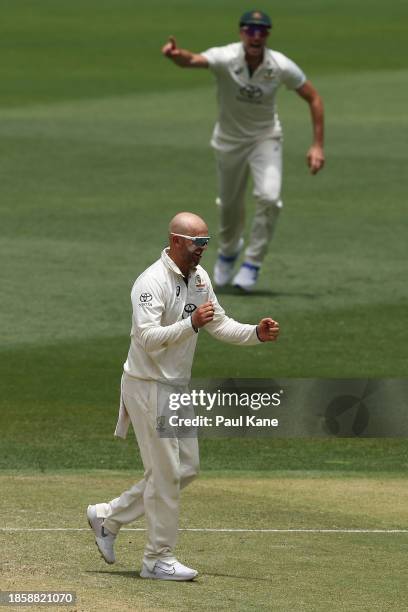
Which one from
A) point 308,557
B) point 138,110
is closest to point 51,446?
point 308,557

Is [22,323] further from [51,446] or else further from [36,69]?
[36,69]

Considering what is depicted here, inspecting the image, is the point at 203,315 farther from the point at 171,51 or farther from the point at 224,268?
the point at 224,268

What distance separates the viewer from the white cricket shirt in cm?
954

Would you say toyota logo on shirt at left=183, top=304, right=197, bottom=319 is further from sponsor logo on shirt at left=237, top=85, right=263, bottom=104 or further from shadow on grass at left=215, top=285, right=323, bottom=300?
shadow on grass at left=215, top=285, right=323, bottom=300

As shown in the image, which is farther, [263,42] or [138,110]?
[138,110]

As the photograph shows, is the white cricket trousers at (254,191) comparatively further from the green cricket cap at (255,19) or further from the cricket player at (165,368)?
the cricket player at (165,368)

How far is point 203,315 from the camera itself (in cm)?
937

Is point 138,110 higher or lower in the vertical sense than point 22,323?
higher

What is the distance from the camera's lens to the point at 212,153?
28484mm

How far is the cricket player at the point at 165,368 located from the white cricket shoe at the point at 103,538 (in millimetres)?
276

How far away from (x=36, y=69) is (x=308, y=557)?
29.7m

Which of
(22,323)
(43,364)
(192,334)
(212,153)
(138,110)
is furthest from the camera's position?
(138,110)

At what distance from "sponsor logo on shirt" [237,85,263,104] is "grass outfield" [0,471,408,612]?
6.19 metres

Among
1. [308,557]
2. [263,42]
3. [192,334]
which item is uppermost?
[263,42]
